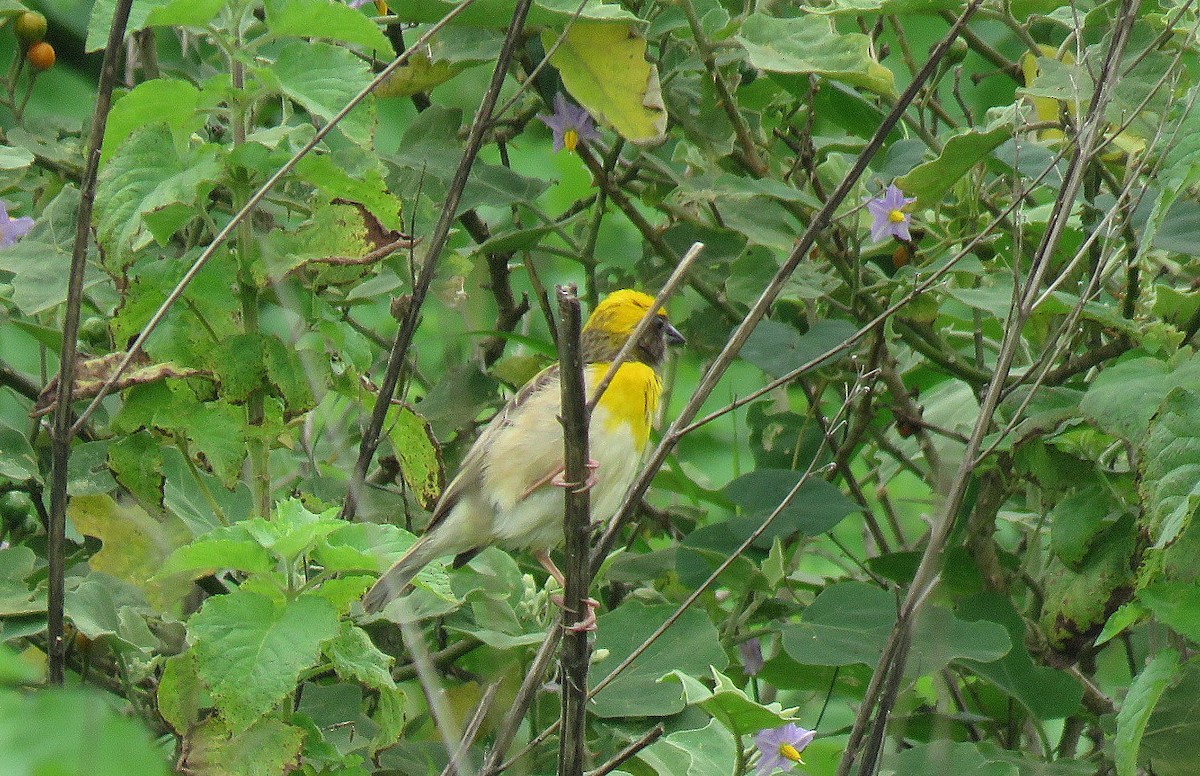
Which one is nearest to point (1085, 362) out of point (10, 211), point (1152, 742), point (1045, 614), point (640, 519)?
point (1045, 614)

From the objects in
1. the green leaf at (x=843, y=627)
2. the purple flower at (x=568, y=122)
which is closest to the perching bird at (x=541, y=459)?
the purple flower at (x=568, y=122)

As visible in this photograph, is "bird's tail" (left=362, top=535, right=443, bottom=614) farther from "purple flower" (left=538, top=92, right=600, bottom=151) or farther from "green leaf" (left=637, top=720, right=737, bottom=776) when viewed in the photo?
"purple flower" (left=538, top=92, right=600, bottom=151)

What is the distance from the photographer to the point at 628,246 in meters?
5.64

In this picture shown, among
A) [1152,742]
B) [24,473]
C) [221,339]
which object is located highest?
[221,339]

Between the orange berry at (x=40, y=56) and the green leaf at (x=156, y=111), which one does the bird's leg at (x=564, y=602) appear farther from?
the orange berry at (x=40, y=56)

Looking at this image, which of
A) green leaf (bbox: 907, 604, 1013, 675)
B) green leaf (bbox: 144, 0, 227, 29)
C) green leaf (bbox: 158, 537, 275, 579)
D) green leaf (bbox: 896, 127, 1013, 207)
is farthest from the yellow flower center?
green leaf (bbox: 144, 0, 227, 29)

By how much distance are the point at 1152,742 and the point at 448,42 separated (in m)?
1.89

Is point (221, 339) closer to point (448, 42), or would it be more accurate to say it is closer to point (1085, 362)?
point (448, 42)

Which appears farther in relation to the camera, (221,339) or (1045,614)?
(1045,614)

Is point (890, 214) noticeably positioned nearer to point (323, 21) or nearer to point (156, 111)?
point (323, 21)

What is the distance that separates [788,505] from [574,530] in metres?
1.20

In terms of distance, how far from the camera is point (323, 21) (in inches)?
83.1

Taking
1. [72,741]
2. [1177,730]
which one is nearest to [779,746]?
[1177,730]

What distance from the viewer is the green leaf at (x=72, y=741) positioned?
21.3 inches
